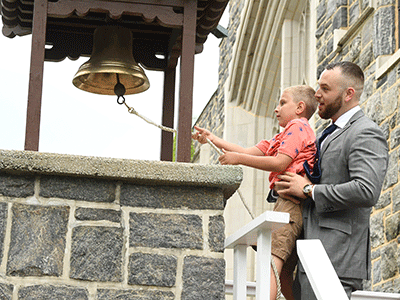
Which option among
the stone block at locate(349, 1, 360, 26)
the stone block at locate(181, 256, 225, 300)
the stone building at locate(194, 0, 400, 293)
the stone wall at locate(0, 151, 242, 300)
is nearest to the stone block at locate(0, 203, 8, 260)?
the stone wall at locate(0, 151, 242, 300)

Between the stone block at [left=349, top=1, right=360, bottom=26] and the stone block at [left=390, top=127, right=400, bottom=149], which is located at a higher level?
the stone block at [left=349, top=1, right=360, bottom=26]

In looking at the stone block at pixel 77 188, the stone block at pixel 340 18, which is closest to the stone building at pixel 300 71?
the stone block at pixel 340 18

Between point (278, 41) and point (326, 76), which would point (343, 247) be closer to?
point (326, 76)

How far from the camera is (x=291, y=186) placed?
3.30 metres

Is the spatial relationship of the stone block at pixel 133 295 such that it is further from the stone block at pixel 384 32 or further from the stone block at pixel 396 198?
the stone block at pixel 384 32

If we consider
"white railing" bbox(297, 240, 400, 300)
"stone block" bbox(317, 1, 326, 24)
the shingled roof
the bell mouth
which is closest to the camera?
"white railing" bbox(297, 240, 400, 300)

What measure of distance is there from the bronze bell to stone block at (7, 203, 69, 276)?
1.49m

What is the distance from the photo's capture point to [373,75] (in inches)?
267

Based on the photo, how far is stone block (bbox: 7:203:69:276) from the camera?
3.09m

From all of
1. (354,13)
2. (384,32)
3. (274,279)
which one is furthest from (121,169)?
(354,13)

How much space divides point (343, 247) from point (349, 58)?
4.57 meters

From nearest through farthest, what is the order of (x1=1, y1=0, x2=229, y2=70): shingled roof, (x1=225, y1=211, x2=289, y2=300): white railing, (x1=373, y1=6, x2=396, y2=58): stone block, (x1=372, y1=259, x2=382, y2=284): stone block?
(x1=225, y1=211, x2=289, y2=300): white railing → (x1=1, y1=0, x2=229, y2=70): shingled roof → (x1=372, y1=259, x2=382, y2=284): stone block → (x1=373, y1=6, x2=396, y2=58): stone block

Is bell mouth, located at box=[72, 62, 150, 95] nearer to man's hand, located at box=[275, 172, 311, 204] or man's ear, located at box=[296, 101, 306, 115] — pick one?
man's ear, located at box=[296, 101, 306, 115]

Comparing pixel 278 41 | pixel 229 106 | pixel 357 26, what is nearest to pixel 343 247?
pixel 357 26
